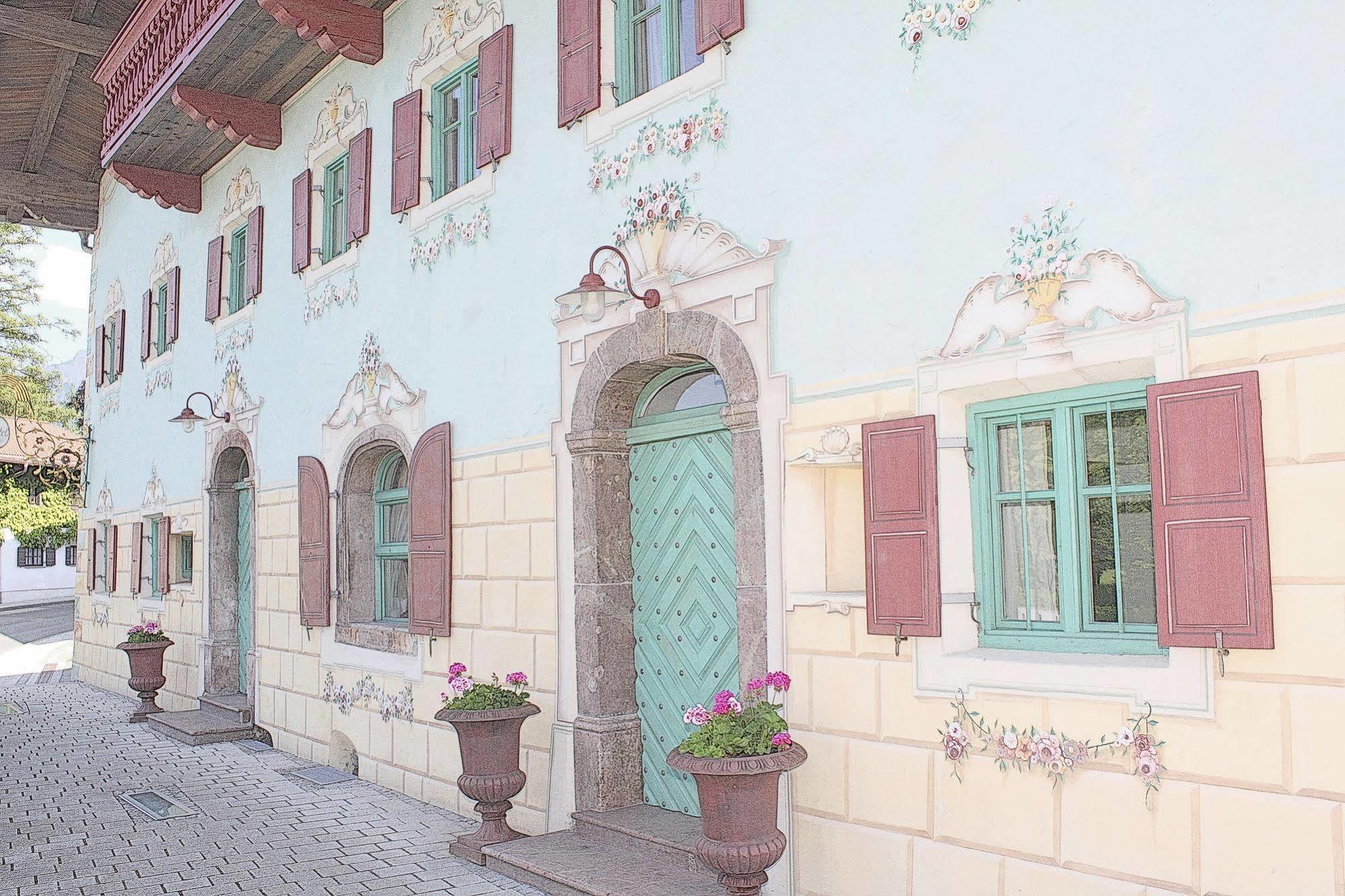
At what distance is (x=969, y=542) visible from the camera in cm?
460

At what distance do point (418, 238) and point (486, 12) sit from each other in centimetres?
168

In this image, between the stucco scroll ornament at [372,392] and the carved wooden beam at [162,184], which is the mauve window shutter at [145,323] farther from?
the stucco scroll ornament at [372,392]

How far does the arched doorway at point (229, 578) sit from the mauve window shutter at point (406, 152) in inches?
186

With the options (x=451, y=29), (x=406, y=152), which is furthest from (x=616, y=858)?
(x=451, y=29)

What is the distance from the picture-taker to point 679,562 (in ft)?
20.5

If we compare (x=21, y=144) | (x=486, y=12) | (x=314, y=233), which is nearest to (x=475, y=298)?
(x=486, y=12)

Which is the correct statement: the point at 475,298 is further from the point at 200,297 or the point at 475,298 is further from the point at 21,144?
the point at 21,144

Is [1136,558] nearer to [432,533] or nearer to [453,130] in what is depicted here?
[432,533]

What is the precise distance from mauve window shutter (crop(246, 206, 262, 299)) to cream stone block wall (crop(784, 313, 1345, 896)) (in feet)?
24.5

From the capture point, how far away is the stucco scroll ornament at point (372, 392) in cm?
834

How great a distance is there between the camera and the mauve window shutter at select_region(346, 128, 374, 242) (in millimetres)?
8898

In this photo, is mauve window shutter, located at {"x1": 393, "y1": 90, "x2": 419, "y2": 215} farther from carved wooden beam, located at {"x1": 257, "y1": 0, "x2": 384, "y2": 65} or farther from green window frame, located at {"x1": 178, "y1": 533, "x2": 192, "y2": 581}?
green window frame, located at {"x1": 178, "y1": 533, "x2": 192, "y2": 581}

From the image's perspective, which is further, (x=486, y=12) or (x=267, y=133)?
(x=267, y=133)

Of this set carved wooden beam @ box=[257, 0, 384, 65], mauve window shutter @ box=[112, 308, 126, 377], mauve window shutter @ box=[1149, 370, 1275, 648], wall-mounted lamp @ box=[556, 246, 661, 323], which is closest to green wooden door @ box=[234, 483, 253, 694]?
mauve window shutter @ box=[112, 308, 126, 377]
